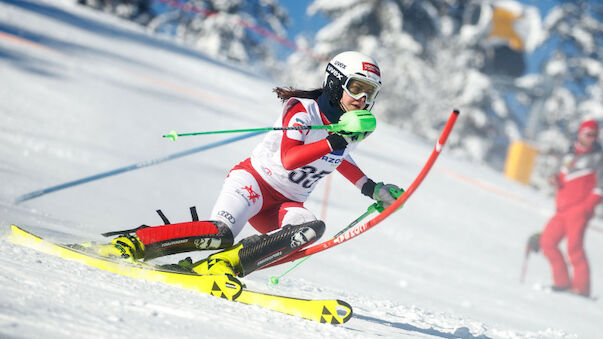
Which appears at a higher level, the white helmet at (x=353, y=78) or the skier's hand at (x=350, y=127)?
the white helmet at (x=353, y=78)

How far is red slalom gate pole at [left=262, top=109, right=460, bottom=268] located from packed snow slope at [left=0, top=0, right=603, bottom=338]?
45cm

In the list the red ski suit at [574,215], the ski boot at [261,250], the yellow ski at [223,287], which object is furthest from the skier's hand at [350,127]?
the red ski suit at [574,215]

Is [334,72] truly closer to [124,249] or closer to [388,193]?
[388,193]

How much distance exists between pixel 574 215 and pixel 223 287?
20.1ft

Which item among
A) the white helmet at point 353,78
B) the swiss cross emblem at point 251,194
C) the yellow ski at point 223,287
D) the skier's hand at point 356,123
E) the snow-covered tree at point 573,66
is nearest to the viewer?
the yellow ski at point 223,287

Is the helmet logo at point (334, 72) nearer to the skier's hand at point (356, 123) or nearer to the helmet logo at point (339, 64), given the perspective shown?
the helmet logo at point (339, 64)

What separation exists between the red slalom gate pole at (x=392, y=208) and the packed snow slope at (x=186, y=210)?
450 millimetres

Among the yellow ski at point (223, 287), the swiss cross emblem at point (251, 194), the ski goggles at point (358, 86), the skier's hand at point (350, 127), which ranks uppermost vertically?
the ski goggles at point (358, 86)

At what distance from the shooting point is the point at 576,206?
7512mm

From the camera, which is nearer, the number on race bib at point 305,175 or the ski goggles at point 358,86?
the ski goggles at point 358,86

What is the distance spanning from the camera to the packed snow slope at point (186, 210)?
2395mm

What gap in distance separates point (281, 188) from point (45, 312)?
5.39ft

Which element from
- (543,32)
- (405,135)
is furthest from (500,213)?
(543,32)

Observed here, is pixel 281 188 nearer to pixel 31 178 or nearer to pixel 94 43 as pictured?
pixel 31 178
